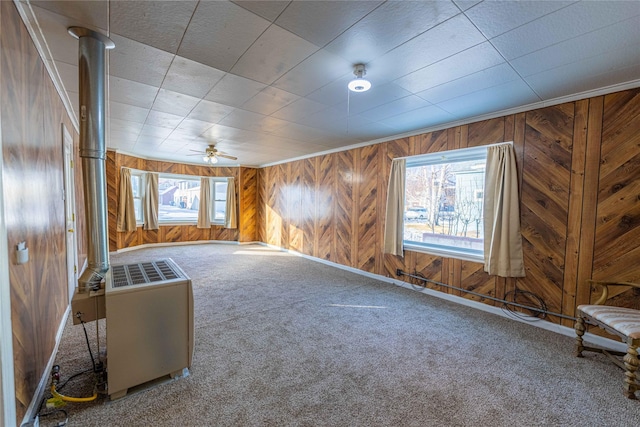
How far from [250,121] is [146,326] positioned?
2.85 m

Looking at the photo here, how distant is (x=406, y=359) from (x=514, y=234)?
2011mm

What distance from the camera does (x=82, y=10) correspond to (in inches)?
65.6

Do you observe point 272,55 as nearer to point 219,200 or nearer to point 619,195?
point 619,195

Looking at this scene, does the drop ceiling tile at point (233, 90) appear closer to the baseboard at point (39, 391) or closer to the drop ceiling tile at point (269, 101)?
the drop ceiling tile at point (269, 101)

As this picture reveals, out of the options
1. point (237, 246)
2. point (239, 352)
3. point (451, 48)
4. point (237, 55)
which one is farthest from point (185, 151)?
point (451, 48)

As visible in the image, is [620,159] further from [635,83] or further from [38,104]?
[38,104]

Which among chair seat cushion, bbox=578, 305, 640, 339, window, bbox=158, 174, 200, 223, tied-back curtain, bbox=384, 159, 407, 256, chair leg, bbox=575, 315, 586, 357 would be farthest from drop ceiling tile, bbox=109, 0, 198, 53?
window, bbox=158, 174, 200, 223

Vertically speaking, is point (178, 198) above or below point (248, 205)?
above

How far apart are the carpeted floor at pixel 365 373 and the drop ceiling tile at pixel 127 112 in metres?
2.50

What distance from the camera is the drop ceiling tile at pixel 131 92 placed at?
8.63ft

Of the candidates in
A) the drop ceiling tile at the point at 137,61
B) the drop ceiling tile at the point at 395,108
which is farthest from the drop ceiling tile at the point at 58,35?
the drop ceiling tile at the point at 395,108

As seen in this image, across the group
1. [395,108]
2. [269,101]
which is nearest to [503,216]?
[395,108]

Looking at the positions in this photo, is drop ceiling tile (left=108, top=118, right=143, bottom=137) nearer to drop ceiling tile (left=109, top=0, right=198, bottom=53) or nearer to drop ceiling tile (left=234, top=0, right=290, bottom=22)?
drop ceiling tile (left=109, top=0, right=198, bottom=53)

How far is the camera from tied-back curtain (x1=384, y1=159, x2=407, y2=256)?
14.4 ft
